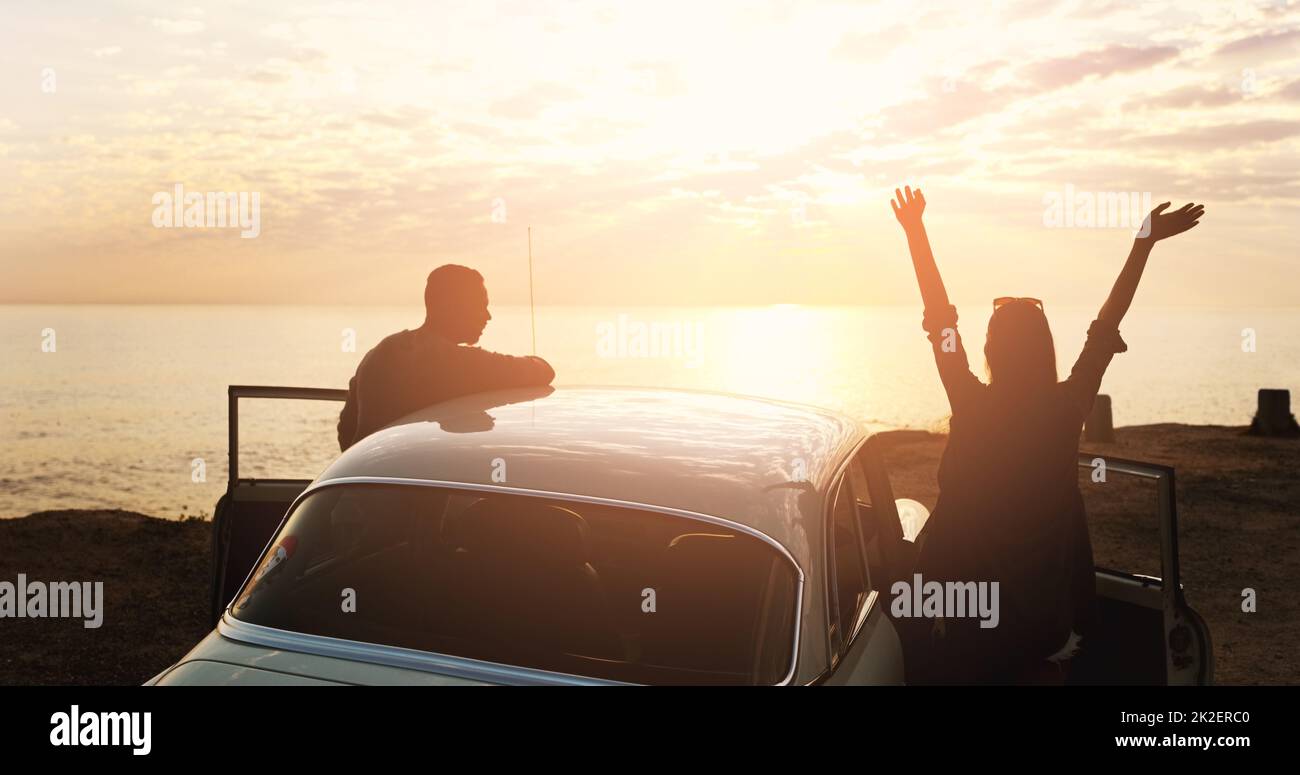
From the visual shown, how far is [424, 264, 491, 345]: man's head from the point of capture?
5367 millimetres

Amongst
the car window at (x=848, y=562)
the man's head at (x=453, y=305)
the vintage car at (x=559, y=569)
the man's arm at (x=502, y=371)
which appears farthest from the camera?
the man's head at (x=453, y=305)

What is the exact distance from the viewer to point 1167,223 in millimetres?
4297

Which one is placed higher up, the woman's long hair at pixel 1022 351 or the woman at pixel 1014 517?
the woman's long hair at pixel 1022 351

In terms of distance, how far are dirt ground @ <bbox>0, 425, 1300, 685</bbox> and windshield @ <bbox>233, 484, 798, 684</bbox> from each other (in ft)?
16.9

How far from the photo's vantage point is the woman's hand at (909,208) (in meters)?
4.40

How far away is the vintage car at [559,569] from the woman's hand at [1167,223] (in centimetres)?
184

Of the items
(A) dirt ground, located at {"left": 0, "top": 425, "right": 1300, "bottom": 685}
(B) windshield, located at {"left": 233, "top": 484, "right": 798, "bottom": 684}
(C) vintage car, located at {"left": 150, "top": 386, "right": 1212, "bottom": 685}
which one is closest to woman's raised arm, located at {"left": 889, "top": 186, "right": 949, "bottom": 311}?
(C) vintage car, located at {"left": 150, "top": 386, "right": 1212, "bottom": 685}

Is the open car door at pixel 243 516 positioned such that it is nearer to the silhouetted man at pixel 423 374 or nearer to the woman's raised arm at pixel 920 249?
the silhouetted man at pixel 423 374

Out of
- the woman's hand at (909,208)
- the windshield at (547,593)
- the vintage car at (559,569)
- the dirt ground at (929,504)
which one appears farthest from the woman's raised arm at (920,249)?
the dirt ground at (929,504)

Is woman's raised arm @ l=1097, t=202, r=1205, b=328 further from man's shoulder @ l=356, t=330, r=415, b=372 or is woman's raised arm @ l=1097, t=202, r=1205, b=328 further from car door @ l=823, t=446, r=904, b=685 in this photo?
man's shoulder @ l=356, t=330, r=415, b=372

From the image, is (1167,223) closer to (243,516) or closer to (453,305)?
(453,305)

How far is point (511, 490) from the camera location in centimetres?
284
